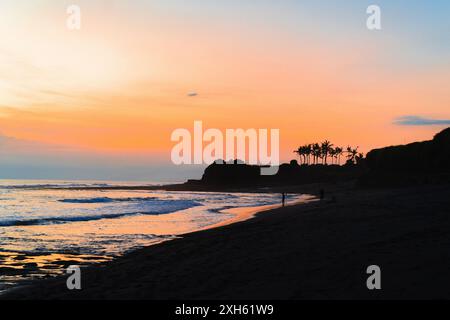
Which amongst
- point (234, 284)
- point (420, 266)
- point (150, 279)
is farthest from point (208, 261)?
point (420, 266)

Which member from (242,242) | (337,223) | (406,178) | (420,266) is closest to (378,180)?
(406,178)

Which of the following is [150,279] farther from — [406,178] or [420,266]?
[406,178]

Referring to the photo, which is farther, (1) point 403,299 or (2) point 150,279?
(2) point 150,279

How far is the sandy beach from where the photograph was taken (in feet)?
27.3

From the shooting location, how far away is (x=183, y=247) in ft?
51.5

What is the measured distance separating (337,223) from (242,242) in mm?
5215

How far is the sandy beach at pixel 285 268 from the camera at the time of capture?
831 cm

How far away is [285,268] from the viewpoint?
34.2 feet

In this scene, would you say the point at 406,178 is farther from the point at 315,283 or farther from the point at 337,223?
the point at 315,283
